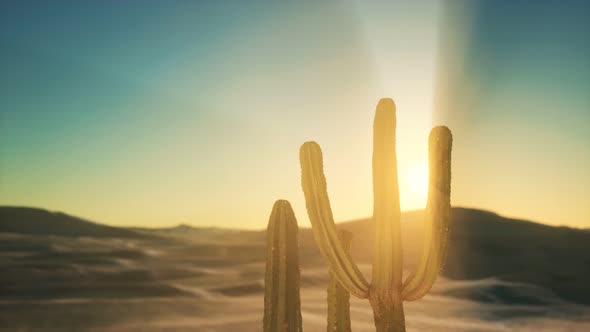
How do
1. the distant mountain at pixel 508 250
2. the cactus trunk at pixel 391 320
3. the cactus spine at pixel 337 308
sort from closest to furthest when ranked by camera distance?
the cactus trunk at pixel 391 320 < the cactus spine at pixel 337 308 < the distant mountain at pixel 508 250

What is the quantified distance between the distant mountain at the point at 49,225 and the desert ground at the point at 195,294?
1246cm

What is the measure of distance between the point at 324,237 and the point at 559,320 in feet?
50.2

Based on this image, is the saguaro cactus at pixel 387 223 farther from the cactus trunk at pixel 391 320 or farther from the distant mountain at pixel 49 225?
the distant mountain at pixel 49 225

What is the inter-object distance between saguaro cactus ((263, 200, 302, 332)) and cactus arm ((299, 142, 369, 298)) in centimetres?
50

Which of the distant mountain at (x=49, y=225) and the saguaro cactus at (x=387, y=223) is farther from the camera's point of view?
the distant mountain at (x=49, y=225)

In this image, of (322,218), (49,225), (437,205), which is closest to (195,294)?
(322,218)

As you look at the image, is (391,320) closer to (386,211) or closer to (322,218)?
(386,211)

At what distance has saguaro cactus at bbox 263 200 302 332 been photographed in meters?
6.25

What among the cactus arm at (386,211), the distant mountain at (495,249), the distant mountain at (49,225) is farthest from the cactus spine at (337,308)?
the distant mountain at (49,225)

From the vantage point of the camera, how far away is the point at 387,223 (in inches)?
227

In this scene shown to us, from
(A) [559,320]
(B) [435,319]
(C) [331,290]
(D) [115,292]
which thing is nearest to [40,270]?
(D) [115,292]

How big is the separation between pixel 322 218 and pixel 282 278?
0.82 metres

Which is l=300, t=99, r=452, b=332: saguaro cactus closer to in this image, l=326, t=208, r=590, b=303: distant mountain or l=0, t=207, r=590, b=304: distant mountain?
l=0, t=207, r=590, b=304: distant mountain

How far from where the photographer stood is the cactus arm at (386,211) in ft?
19.0
